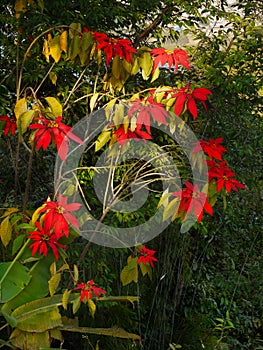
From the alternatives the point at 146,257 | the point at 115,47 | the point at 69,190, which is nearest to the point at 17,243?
the point at 69,190

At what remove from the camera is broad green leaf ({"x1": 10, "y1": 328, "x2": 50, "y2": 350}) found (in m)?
2.64

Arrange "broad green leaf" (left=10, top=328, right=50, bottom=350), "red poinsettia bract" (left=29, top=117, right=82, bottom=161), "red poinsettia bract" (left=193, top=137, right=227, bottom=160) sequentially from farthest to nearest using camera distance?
"broad green leaf" (left=10, top=328, right=50, bottom=350), "red poinsettia bract" (left=193, top=137, right=227, bottom=160), "red poinsettia bract" (left=29, top=117, right=82, bottom=161)

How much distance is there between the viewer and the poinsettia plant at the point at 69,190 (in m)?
2.33

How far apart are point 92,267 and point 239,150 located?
3.73ft

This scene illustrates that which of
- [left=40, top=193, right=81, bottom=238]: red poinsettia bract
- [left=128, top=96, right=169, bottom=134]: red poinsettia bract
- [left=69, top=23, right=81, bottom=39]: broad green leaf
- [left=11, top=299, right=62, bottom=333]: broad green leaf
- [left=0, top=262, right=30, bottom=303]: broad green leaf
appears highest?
[left=69, top=23, right=81, bottom=39]: broad green leaf

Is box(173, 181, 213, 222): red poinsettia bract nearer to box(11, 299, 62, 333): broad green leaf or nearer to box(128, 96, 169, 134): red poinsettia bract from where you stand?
box(128, 96, 169, 134): red poinsettia bract

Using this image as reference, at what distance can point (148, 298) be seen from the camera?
3.55 metres

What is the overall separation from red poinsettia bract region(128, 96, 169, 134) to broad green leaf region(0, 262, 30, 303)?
0.88 metres

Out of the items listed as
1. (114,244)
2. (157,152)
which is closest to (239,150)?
(157,152)

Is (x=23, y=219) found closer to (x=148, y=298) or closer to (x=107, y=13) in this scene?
(x=148, y=298)

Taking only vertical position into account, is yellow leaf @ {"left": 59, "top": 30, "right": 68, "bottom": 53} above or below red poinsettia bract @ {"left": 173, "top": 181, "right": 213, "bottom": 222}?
above

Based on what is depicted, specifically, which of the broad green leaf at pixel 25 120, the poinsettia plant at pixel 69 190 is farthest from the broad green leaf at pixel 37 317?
the broad green leaf at pixel 25 120

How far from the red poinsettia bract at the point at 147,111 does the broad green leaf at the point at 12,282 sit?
0.88 metres

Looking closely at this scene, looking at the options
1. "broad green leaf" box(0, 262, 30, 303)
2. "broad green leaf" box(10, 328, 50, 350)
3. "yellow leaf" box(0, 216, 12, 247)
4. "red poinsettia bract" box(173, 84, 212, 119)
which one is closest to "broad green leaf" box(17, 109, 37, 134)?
"yellow leaf" box(0, 216, 12, 247)
